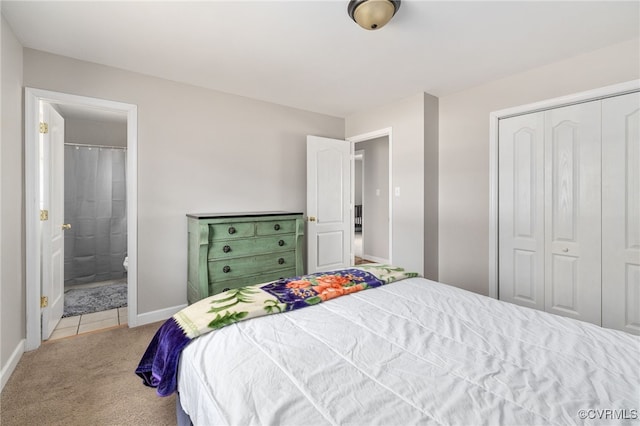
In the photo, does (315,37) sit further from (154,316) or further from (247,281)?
(154,316)

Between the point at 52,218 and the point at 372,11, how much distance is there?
3.17m

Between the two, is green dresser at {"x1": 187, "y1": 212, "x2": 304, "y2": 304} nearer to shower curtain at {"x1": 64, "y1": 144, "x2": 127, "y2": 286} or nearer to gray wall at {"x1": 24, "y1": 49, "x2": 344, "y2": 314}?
gray wall at {"x1": 24, "y1": 49, "x2": 344, "y2": 314}

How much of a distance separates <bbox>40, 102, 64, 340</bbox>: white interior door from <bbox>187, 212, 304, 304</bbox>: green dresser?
112 cm

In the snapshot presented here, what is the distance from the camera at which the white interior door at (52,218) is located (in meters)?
2.47

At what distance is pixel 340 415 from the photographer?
77cm

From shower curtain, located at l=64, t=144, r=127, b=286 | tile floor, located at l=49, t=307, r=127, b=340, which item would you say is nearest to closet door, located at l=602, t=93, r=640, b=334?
tile floor, located at l=49, t=307, r=127, b=340

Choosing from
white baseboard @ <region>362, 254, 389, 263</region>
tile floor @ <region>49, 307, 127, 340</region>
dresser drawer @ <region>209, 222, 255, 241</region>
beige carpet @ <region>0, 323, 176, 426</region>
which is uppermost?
dresser drawer @ <region>209, 222, 255, 241</region>

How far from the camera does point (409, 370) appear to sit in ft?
A: 3.18

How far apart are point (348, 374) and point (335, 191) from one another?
322 centimetres

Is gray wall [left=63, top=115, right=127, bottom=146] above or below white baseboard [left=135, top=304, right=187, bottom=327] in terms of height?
above

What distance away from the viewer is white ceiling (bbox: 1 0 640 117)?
187 cm

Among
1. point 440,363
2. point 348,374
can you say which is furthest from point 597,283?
point 348,374

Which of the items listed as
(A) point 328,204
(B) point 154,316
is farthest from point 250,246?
(A) point 328,204

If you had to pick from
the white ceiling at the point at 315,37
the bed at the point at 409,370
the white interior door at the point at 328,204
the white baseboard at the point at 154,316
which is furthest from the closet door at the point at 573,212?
the white baseboard at the point at 154,316
